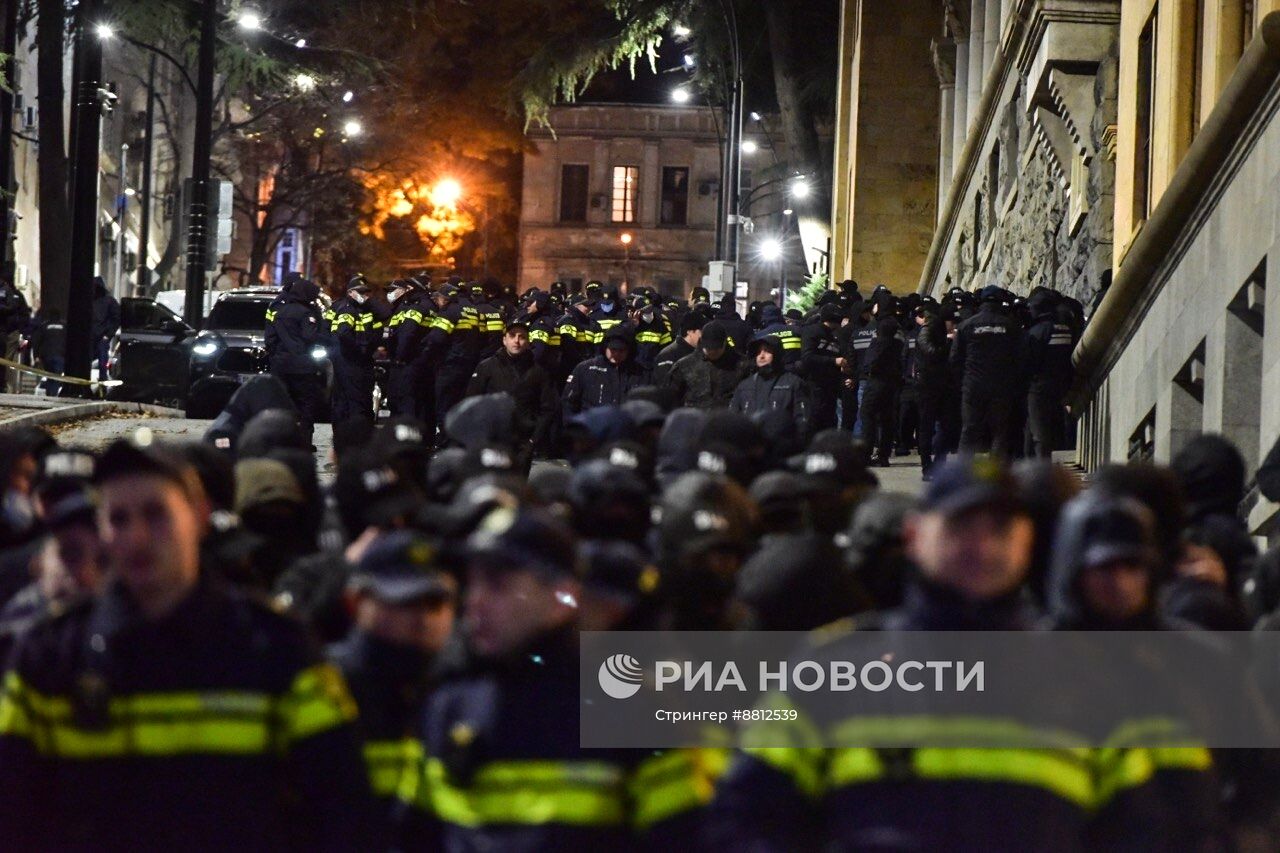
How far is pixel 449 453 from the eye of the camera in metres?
8.67

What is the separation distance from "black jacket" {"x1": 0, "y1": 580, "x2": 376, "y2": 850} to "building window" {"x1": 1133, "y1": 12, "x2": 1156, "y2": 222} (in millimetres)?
15251

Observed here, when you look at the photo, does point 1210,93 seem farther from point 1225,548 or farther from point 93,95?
point 93,95

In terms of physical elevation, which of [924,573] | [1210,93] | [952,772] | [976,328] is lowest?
[952,772]

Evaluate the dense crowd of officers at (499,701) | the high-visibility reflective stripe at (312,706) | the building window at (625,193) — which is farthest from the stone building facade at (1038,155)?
the building window at (625,193)

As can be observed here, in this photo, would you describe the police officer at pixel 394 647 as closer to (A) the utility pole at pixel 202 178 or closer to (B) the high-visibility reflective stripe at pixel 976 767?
(B) the high-visibility reflective stripe at pixel 976 767

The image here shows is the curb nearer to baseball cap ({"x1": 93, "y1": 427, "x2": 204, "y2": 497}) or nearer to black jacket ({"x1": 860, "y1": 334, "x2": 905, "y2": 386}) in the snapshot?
black jacket ({"x1": 860, "y1": 334, "x2": 905, "y2": 386})

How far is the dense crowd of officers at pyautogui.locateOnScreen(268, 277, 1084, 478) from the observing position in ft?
61.1

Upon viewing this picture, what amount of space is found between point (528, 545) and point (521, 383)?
14011 millimetres

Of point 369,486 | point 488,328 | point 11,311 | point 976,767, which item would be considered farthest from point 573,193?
point 976,767

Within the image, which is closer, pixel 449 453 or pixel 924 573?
pixel 924 573

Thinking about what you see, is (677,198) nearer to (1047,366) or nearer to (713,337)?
(1047,366)

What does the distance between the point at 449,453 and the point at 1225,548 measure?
2934mm

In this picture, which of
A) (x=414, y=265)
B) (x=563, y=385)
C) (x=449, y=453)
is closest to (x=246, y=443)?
(x=449, y=453)

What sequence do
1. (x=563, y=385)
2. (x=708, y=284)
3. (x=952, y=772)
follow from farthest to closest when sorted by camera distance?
(x=708, y=284), (x=563, y=385), (x=952, y=772)
